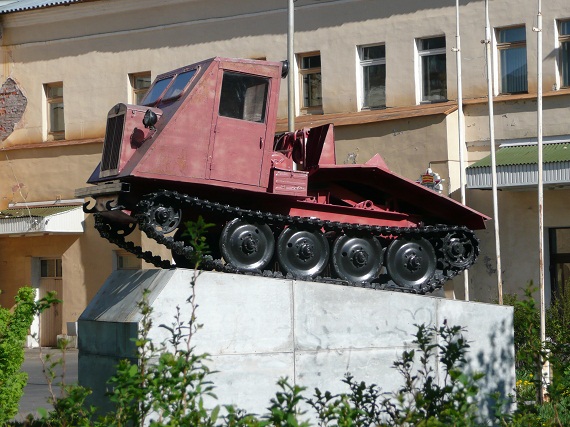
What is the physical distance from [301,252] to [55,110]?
18790 mm

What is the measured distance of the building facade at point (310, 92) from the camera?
22.0m

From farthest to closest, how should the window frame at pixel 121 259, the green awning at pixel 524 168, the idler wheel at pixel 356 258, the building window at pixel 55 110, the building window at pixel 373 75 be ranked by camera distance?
the building window at pixel 55 110, the window frame at pixel 121 259, the building window at pixel 373 75, the green awning at pixel 524 168, the idler wheel at pixel 356 258

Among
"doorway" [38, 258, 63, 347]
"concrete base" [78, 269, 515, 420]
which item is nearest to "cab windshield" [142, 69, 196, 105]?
"concrete base" [78, 269, 515, 420]

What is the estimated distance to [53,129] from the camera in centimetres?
2895

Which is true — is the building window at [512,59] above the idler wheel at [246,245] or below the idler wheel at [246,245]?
above

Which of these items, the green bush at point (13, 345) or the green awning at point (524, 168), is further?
the green awning at point (524, 168)

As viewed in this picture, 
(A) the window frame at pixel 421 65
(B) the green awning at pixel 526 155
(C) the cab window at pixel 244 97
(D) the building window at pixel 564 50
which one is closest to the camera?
(C) the cab window at pixel 244 97

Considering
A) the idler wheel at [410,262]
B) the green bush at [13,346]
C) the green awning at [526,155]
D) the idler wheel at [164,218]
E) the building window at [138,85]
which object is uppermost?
the building window at [138,85]

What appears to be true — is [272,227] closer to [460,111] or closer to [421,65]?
[460,111]

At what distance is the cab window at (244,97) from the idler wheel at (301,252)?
1344 mm

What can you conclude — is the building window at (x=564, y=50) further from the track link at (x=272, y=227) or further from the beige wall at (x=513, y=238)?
the track link at (x=272, y=227)

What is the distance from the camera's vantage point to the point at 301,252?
37.8 ft

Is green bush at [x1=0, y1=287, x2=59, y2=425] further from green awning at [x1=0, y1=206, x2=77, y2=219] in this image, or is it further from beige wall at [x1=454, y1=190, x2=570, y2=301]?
green awning at [x1=0, y1=206, x2=77, y2=219]

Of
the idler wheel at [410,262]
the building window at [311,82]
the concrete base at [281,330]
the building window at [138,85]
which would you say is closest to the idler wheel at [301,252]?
the idler wheel at [410,262]
